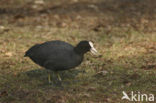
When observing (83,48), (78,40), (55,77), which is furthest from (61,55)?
(78,40)

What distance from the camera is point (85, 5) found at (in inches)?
527

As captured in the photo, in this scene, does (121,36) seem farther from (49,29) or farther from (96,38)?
(49,29)

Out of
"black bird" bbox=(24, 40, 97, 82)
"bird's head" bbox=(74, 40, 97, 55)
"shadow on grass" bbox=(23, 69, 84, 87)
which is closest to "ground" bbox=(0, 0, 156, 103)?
"shadow on grass" bbox=(23, 69, 84, 87)

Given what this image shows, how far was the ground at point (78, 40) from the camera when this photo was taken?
537 cm

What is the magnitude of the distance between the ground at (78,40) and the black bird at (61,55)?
35cm

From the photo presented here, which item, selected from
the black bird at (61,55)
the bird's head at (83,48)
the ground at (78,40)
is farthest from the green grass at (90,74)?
the bird's head at (83,48)

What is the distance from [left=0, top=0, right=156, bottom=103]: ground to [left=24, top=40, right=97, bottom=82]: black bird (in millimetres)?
351

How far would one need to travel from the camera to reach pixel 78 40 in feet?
29.5

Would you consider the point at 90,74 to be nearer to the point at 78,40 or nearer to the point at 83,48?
the point at 83,48

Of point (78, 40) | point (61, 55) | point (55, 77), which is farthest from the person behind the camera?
point (78, 40)

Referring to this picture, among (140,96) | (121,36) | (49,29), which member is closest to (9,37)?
(49,29)

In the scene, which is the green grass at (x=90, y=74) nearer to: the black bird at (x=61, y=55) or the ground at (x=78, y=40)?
the ground at (x=78, y=40)

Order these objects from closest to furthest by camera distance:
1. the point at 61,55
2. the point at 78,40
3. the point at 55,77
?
the point at 61,55, the point at 55,77, the point at 78,40

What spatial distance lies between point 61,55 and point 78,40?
11.6 ft
